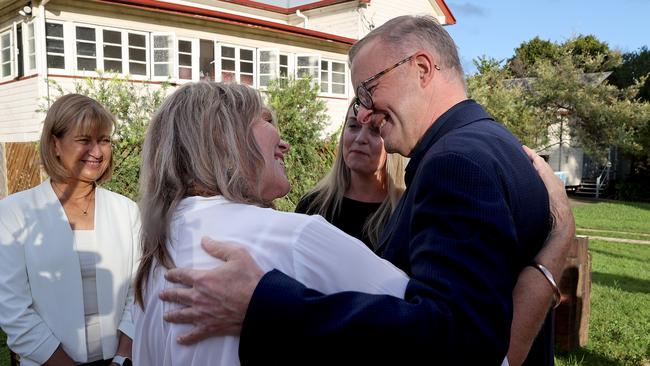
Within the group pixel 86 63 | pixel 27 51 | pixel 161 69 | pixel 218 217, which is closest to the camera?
pixel 218 217

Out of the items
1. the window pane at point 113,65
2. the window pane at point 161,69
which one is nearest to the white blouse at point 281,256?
the window pane at point 113,65

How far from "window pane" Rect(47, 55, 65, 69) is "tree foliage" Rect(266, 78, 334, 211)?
7230mm

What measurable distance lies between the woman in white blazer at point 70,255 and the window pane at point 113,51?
12839 millimetres

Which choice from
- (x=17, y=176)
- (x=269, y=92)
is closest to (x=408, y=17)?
(x=269, y=92)

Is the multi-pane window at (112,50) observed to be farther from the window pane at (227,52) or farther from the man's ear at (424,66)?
the man's ear at (424,66)

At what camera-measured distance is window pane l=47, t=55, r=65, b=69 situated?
45.8 feet

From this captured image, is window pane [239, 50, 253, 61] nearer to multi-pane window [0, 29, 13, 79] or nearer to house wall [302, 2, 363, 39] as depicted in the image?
house wall [302, 2, 363, 39]

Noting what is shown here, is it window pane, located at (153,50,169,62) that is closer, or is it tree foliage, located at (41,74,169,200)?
tree foliage, located at (41,74,169,200)

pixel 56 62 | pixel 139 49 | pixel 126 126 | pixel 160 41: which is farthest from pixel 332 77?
pixel 126 126

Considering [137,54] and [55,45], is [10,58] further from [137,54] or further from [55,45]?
[137,54]

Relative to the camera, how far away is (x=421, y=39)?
183cm

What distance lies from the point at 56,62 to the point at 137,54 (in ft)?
7.55

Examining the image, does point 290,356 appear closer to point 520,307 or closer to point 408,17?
point 520,307

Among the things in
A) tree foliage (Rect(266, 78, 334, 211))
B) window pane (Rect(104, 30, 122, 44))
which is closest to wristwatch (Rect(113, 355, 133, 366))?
tree foliage (Rect(266, 78, 334, 211))
